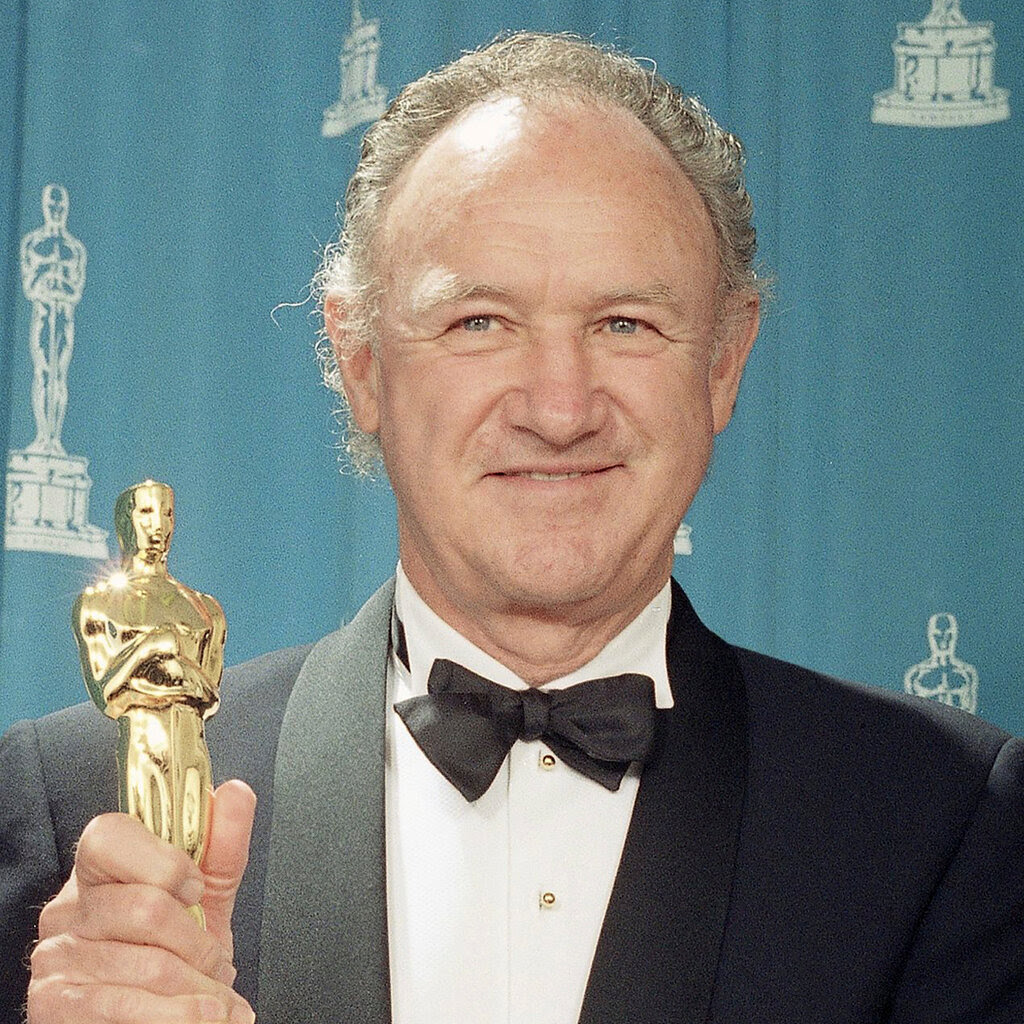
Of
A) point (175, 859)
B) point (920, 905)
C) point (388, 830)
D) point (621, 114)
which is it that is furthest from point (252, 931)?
point (621, 114)

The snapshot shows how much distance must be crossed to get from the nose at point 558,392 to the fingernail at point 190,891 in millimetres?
593

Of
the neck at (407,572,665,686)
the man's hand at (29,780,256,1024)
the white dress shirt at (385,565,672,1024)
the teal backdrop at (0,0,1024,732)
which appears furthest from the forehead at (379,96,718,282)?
the man's hand at (29,780,256,1024)

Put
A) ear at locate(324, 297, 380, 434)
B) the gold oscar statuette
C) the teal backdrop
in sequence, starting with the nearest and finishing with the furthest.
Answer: the gold oscar statuette < ear at locate(324, 297, 380, 434) < the teal backdrop

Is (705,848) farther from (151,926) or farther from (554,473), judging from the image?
(151,926)

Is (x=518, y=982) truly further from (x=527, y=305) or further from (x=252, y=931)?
(x=527, y=305)

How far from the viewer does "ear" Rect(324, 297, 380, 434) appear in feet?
6.12

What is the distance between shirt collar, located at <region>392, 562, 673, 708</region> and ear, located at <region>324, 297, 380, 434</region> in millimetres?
180

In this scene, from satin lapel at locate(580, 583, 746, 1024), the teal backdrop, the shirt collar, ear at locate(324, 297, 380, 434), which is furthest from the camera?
the teal backdrop

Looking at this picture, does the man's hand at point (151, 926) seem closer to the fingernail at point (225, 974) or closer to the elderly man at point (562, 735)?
the fingernail at point (225, 974)

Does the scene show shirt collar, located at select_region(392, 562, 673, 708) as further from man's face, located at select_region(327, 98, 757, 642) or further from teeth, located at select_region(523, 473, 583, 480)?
teeth, located at select_region(523, 473, 583, 480)

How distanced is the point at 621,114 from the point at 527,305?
25 centimetres

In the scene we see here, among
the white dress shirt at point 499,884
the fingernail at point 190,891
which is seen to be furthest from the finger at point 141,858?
the white dress shirt at point 499,884

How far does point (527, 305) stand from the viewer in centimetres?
168

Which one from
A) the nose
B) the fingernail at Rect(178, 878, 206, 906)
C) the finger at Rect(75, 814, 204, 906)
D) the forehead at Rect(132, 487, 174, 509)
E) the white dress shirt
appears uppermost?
the nose
